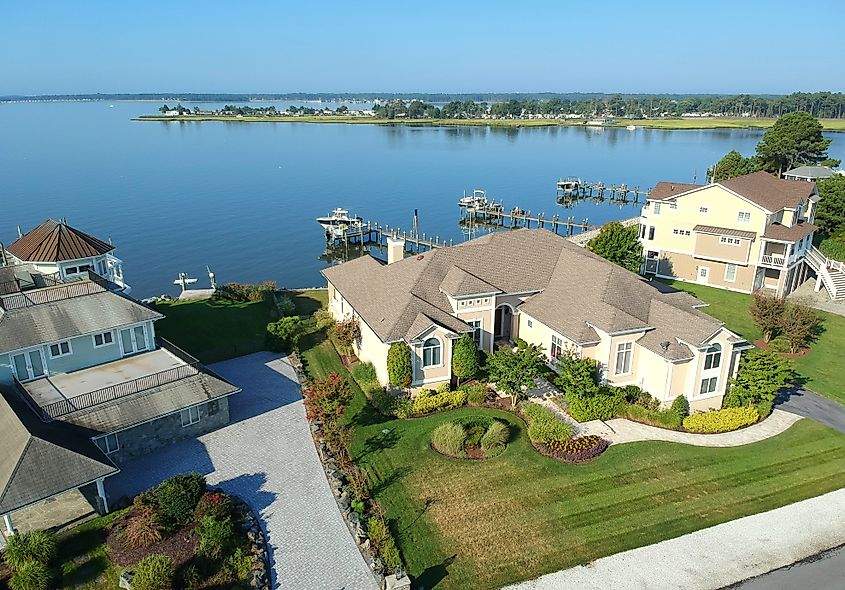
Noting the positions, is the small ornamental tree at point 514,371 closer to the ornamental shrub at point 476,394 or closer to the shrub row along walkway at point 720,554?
the ornamental shrub at point 476,394

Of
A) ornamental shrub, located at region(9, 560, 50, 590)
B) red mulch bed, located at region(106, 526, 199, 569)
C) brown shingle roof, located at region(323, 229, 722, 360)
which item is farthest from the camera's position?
brown shingle roof, located at region(323, 229, 722, 360)

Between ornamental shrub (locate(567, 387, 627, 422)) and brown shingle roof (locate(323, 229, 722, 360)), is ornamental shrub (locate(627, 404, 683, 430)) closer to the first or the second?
ornamental shrub (locate(567, 387, 627, 422))

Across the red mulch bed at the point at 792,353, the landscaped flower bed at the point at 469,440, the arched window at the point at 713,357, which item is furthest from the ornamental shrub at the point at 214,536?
the red mulch bed at the point at 792,353

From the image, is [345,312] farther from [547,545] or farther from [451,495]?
[547,545]

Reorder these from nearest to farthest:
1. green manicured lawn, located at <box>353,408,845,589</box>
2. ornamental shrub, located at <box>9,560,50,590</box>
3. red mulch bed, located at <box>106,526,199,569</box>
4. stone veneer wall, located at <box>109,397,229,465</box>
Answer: ornamental shrub, located at <box>9,560,50,590</box>, red mulch bed, located at <box>106,526,199,569</box>, green manicured lawn, located at <box>353,408,845,589</box>, stone veneer wall, located at <box>109,397,229,465</box>

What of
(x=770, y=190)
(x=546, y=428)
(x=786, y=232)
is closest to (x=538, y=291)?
(x=546, y=428)

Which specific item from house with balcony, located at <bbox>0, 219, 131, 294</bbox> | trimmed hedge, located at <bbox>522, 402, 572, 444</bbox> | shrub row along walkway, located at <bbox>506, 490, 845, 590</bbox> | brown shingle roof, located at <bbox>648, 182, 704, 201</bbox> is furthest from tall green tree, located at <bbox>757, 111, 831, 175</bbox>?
house with balcony, located at <bbox>0, 219, 131, 294</bbox>

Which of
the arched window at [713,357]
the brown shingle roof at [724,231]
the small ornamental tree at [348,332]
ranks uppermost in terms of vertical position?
the brown shingle roof at [724,231]
